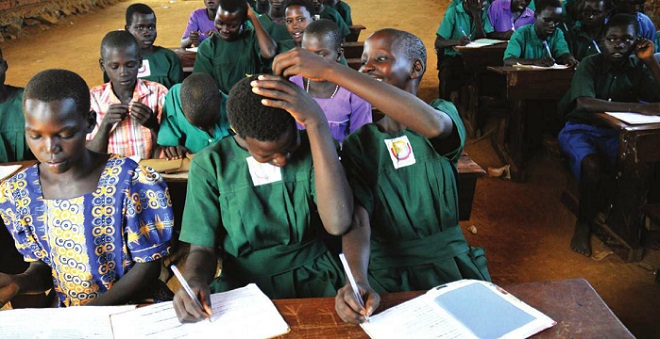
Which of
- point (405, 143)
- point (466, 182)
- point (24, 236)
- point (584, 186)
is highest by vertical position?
point (405, 143)

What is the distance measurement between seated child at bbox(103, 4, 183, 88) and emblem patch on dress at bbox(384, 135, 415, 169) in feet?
8.19

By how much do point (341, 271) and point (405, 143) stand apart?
1.44 ft

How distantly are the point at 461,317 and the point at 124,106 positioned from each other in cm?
203

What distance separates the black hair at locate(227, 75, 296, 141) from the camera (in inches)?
56.9

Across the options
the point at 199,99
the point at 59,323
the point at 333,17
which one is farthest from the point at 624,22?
the point at 333,17

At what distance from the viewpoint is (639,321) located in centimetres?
262

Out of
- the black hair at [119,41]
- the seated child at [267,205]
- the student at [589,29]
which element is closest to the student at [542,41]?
the student at [589,29]

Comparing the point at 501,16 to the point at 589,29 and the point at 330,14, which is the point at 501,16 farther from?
the point at 330,14

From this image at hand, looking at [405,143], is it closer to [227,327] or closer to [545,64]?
[227,327]

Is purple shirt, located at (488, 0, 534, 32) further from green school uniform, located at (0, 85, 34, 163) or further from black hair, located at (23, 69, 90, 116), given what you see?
black hair, located at (23, 69, 90, 116)

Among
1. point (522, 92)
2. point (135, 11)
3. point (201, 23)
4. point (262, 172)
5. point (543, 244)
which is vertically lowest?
point (543, 244)

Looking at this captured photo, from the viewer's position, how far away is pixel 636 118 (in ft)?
9.77

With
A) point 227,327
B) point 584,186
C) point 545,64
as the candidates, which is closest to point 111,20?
point 545,64

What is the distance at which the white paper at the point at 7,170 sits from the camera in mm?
2350
